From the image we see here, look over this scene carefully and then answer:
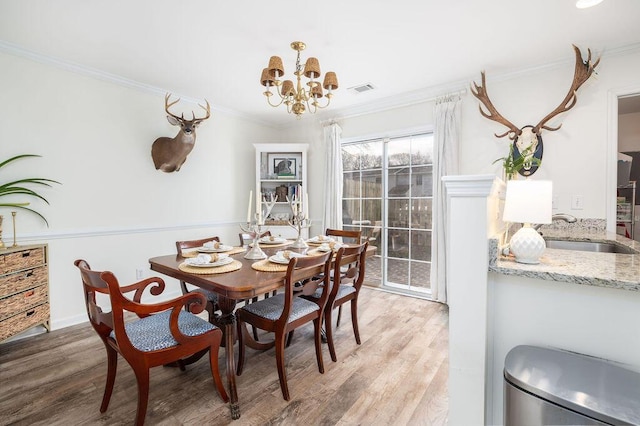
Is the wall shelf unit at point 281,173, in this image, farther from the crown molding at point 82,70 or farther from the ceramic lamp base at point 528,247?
the ceramic lamp base at point 528,247

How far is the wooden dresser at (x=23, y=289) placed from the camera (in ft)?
7.06

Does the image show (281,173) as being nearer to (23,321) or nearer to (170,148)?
(170,148)

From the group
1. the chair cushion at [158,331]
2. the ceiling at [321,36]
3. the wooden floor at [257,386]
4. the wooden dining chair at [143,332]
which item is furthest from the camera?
the ceiling at [321,36]

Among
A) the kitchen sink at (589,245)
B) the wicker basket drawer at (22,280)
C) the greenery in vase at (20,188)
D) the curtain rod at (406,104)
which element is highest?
the curtain rod at (406,104)

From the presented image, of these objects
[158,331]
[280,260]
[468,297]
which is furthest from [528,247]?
[158,331]

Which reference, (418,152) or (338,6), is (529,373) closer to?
(338,6)

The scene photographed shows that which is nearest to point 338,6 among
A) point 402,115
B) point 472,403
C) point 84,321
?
point 402,115

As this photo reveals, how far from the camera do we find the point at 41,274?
2.44 metres

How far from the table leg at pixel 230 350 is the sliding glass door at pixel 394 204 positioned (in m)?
2.59

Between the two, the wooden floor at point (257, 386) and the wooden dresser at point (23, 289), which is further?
the wooden dresser at point (23, 289)

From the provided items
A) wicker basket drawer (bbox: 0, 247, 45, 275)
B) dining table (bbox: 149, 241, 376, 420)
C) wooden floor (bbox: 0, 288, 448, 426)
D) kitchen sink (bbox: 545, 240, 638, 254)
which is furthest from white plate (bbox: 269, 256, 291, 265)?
kitchen sink (bbox: 545, 240, 638, 254)

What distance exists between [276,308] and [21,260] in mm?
2097

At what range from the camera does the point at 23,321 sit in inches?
90.4

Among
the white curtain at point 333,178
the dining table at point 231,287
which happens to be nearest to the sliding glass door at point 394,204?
the white curtain at point 333,178
